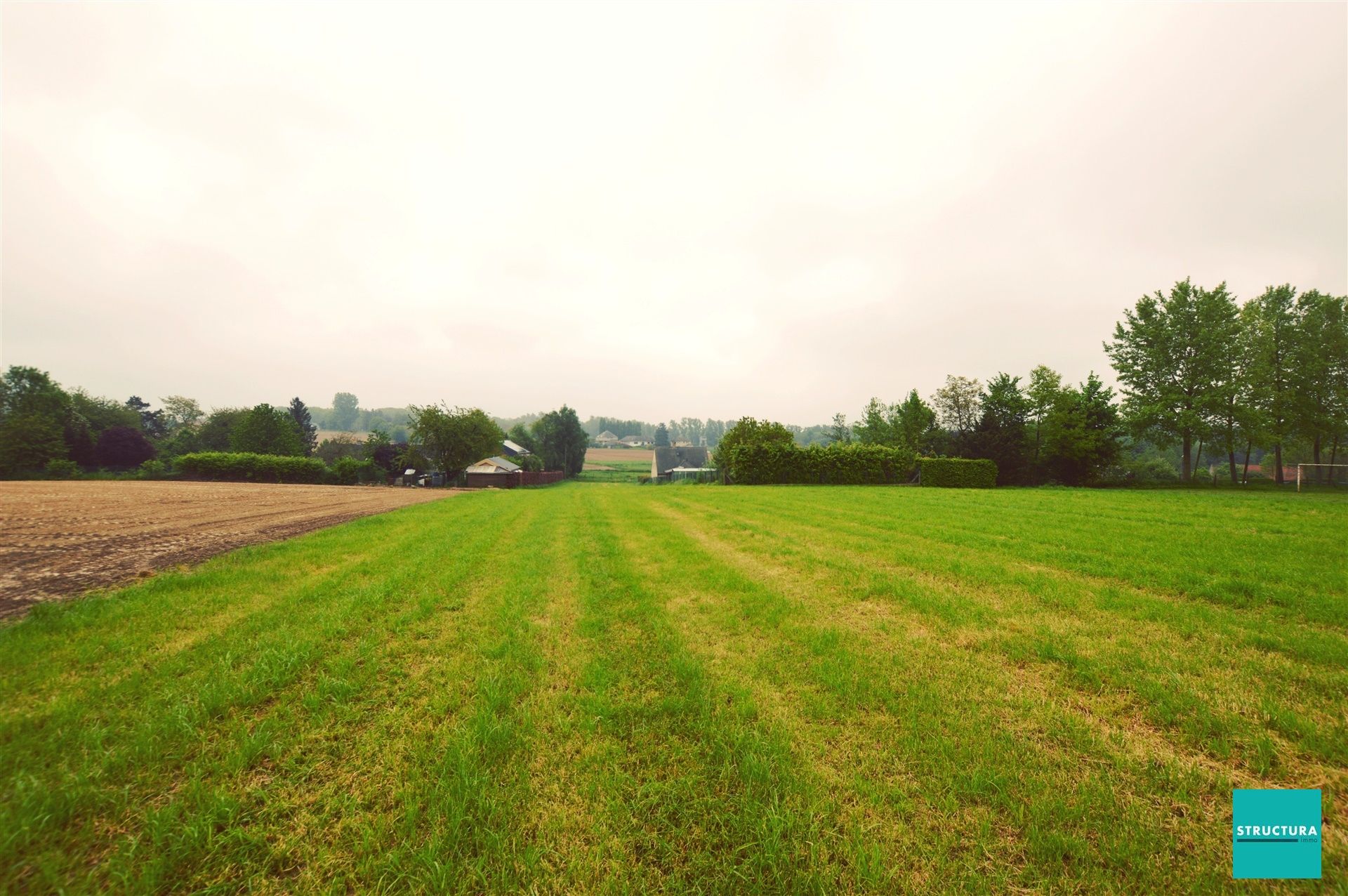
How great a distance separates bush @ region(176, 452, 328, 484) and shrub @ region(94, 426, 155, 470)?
11332 mm

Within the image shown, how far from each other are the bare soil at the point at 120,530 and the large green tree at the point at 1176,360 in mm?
52194

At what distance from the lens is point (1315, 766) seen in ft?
9.18

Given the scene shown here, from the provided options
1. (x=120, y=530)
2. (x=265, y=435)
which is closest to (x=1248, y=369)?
(x=120, y=530)

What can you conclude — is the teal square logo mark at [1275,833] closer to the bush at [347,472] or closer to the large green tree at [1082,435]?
the large green tree at [1082,435]

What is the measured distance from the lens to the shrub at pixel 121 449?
44.3 metres

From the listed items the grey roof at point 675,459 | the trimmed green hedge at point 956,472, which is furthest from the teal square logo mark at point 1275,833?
the grey roof at point 675,459

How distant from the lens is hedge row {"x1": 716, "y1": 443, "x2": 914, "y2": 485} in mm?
35219

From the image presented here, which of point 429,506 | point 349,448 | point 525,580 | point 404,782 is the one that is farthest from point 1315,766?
point 349,448

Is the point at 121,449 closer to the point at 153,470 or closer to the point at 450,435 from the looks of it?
the point at 153,470

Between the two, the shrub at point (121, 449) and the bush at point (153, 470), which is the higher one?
the shrub at point (121, 449)

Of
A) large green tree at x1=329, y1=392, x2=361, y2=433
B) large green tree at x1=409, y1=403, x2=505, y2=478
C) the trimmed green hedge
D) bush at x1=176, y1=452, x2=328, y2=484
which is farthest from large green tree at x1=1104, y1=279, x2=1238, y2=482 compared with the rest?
large green tree at x1=329, y1=392, x2=361, y2=433

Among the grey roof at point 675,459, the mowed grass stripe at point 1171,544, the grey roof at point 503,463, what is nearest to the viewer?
the mowed grass stripe at point 1171,544

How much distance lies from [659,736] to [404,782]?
1.68 meters

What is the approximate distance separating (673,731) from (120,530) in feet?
51.4
